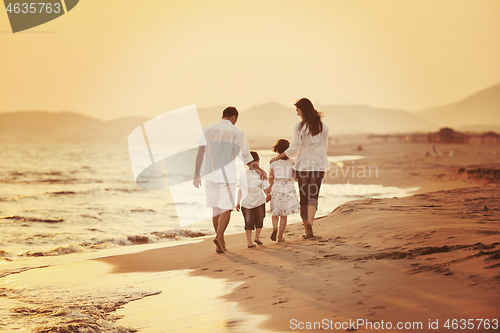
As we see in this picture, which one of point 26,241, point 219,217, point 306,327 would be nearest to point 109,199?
point 26,241

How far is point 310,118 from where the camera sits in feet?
19.0

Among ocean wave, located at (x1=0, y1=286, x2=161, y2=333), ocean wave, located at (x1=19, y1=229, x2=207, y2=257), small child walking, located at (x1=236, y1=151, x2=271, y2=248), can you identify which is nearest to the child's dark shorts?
small child walking, located at (x1=236, y1=151, x2=271, y2=248)

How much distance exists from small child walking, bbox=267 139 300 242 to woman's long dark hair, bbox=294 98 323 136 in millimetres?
531

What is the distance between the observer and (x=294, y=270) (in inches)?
172

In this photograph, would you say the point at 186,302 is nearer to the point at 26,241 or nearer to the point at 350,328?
the point at 350,328

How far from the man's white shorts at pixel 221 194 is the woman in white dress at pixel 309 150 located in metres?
0.88

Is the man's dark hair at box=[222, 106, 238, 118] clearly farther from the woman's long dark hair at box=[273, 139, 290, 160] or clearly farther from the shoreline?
the shoreline

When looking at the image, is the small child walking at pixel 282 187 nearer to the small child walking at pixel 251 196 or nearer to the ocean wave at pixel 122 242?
the small child walking at pixel 251 196

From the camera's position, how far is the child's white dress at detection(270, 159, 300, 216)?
6.19 meters

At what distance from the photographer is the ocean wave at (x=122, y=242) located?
799cm

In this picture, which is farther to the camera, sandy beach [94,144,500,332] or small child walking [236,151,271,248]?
small child walking [236,151,271,248]

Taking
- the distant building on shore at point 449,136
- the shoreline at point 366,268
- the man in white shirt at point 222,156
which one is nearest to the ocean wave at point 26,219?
the shoreline at point 366,268

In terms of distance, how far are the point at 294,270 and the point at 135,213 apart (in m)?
10.00

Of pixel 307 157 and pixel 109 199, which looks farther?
pixel 109 199
